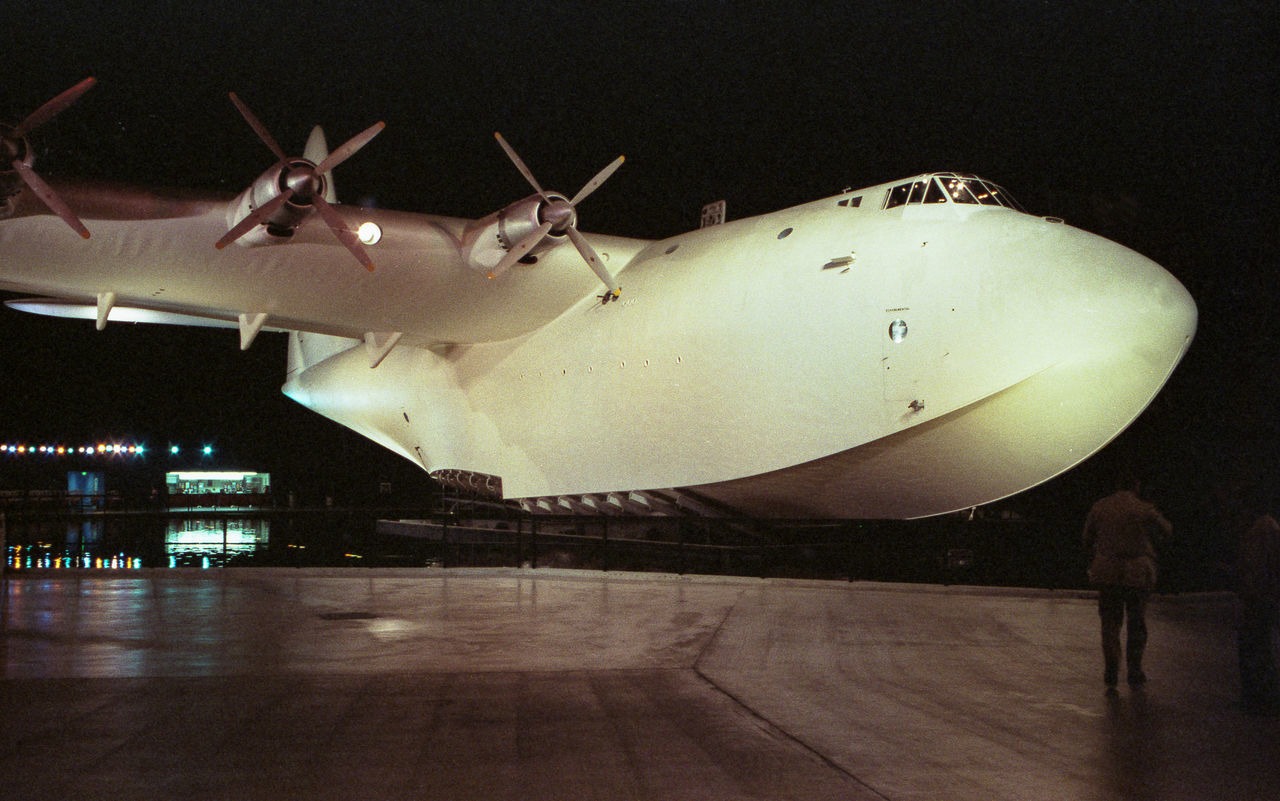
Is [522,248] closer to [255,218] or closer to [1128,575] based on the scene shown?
[255,218]

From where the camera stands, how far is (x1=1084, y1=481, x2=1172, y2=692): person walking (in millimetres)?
7066

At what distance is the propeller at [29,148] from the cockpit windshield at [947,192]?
9.97 meters

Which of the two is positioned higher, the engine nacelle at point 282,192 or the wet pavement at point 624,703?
the engine nacelle at point 282,192

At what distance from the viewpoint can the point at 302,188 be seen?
13.1 metres

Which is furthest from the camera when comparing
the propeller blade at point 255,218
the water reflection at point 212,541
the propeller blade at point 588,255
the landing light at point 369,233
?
the water reflection at point 212,541

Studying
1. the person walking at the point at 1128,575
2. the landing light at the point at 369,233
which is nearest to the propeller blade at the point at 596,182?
the landing light at the point at 369,233

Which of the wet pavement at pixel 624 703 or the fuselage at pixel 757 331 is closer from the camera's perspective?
the wet pavement at pixel 624 703

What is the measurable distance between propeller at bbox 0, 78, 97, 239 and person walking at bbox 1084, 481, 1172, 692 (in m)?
12.0

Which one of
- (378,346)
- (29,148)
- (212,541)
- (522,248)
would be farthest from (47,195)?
(212,541)

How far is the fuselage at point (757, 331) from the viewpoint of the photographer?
1067cm

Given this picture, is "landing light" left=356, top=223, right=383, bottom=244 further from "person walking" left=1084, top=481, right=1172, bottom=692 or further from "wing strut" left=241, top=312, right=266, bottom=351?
"person walking" left=1084, top=481, right=1172, bottom=692

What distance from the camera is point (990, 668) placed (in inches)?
310

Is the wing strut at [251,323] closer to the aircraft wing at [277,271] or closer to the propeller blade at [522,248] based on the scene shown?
the aircraft wing at [277,271]

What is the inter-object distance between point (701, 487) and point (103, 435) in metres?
64.1
